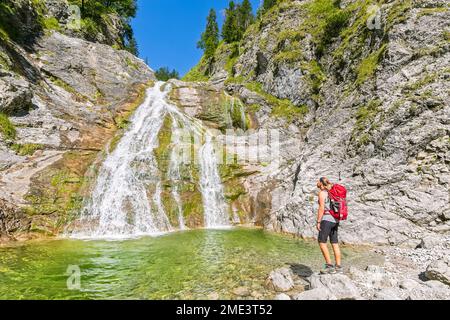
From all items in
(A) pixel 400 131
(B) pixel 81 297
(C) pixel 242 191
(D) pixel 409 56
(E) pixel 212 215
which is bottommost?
(B) pixel 81 297

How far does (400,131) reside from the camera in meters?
16.0

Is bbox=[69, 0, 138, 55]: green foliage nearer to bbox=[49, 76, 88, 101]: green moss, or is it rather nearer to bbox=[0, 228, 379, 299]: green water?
bbox=[49, 76, 88, 101]: green moss

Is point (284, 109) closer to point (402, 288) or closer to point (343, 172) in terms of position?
point (343, 172)

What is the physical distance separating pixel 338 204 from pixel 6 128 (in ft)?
73.8

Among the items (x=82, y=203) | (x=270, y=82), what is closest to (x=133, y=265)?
(x=82, y=203)

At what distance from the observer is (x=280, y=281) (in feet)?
26.8

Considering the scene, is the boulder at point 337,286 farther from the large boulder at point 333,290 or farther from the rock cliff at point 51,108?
the rock cliff at point 51,108

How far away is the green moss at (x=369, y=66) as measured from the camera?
21.8 meters

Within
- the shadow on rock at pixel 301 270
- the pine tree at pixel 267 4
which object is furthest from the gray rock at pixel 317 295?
the pine tree at pixel 267 4

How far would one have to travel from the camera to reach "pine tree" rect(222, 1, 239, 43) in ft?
220

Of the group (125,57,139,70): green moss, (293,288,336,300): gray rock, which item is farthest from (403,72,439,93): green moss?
(125,57,139,70): green moss

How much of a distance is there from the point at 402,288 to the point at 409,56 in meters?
17.8

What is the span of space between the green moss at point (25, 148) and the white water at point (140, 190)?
15.3 ft

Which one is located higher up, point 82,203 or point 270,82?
point 270,82
